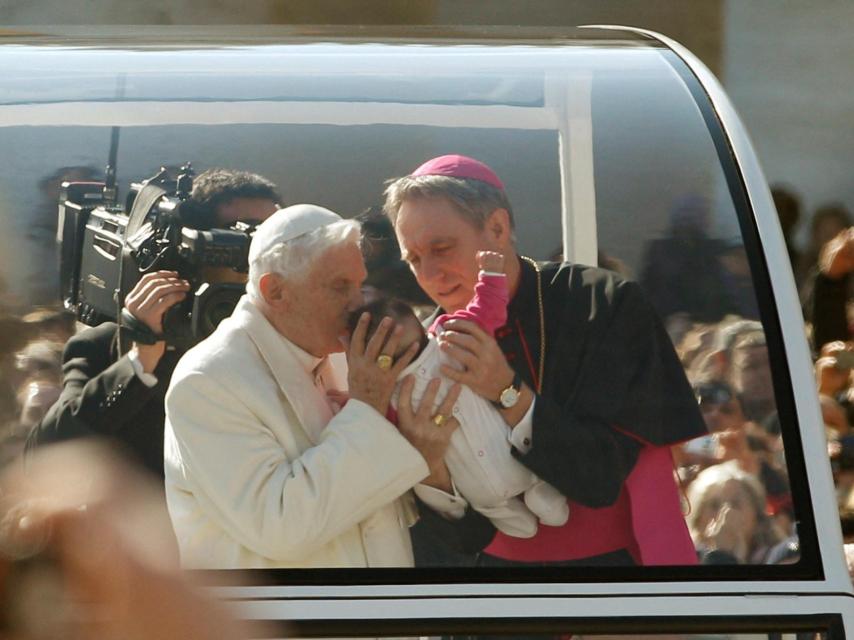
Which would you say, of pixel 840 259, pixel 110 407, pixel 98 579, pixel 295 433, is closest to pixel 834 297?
pixel 840 259

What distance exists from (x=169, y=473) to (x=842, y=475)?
2.74 meters

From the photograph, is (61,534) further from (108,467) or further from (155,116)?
(155,116)

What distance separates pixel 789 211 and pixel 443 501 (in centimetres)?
622

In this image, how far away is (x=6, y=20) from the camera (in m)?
7.17

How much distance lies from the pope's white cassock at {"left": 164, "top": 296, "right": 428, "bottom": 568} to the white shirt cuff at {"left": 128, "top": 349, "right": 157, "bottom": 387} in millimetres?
34

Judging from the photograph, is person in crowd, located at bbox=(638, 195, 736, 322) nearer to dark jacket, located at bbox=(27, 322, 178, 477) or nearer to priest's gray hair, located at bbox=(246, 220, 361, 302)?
priest's gray hair, located at bbox=(246, 220, 361, 302)

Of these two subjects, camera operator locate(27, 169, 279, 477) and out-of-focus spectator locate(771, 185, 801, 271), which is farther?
out-of-focus spectator locate(771, 185, 801, 271)

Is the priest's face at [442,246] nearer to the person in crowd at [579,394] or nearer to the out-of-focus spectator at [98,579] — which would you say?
the person in crowd at [579,394]

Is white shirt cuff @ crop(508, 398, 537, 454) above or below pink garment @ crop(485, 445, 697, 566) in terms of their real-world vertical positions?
above

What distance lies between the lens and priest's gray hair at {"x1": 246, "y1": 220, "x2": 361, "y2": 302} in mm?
2070

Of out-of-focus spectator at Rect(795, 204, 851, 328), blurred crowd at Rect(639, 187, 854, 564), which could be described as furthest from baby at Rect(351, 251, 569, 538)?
out-of-focus spectator at Rect(795, 204, 851, 328)

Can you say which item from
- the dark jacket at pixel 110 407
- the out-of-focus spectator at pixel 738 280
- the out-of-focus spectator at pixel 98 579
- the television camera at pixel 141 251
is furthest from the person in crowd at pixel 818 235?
the out-of-focus spectator at pixel 98 579

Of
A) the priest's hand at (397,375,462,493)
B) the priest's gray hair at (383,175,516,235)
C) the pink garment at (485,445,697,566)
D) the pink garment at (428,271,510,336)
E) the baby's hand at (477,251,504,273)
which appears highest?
the priest's gray hair at (383,175,516,235)

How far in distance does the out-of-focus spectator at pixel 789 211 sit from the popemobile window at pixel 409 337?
218 inches
